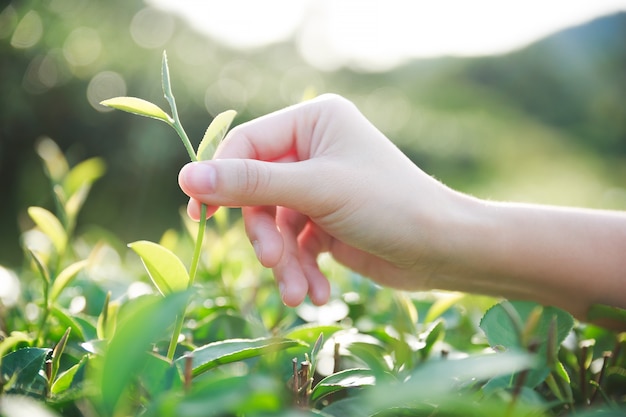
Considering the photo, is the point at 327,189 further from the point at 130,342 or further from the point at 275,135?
the point at 130,342

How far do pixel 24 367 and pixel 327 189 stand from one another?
53 centimetres

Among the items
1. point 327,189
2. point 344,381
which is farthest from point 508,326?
point 327,189

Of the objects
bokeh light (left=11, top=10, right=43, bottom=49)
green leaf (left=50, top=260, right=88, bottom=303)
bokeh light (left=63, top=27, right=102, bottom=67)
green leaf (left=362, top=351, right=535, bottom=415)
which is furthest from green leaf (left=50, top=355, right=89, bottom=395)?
bokeh light (left=63, top=27, right=102, bottom=67)

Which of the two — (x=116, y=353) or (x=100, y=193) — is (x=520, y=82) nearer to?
(x=100, y=193)

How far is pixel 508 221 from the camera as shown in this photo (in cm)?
118

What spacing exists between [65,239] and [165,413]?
80cm

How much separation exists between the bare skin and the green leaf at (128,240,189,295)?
21 cm

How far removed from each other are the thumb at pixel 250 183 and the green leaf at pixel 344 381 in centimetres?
31

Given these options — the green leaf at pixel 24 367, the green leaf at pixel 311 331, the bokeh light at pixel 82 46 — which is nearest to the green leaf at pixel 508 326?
the green leaf at pixel 311 331

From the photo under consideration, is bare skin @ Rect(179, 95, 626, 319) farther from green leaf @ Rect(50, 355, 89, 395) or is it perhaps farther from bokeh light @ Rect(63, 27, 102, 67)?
bokeh light @ Rect(63, 27, 102, 67)

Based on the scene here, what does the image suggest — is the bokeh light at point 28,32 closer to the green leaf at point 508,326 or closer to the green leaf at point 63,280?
the green leaf at point 63,280

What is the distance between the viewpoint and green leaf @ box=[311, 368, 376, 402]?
67cm

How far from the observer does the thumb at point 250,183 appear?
0.85 metres

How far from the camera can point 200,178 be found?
845 mm
